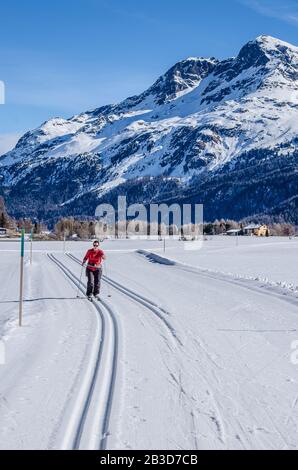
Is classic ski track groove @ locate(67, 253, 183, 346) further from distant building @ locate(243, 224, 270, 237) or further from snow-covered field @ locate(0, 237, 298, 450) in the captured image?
distant building @ locate(243, 224, 270, 237)

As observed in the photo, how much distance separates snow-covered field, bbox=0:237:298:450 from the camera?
6383 mm

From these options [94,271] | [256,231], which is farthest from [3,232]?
[94,271]

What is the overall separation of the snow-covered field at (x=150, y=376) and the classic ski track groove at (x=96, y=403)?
1 centimetres

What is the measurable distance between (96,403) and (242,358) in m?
3.50

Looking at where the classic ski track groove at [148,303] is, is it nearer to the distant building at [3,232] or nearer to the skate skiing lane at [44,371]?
the skate skiing lane at [44,371]

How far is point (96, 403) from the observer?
7.27 metres

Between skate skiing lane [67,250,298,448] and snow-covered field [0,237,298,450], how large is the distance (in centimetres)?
2

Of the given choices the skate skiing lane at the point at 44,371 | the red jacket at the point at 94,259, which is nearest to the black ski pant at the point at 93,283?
the red jacket at the point at 94,259

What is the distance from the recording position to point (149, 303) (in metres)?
16.9

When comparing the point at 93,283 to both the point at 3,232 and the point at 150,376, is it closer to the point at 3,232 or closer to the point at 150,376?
the point at 150,376

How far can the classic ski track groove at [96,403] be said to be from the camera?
6184 mm

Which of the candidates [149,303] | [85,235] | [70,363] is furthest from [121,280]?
[85,235]

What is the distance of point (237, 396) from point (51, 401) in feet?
7.99
